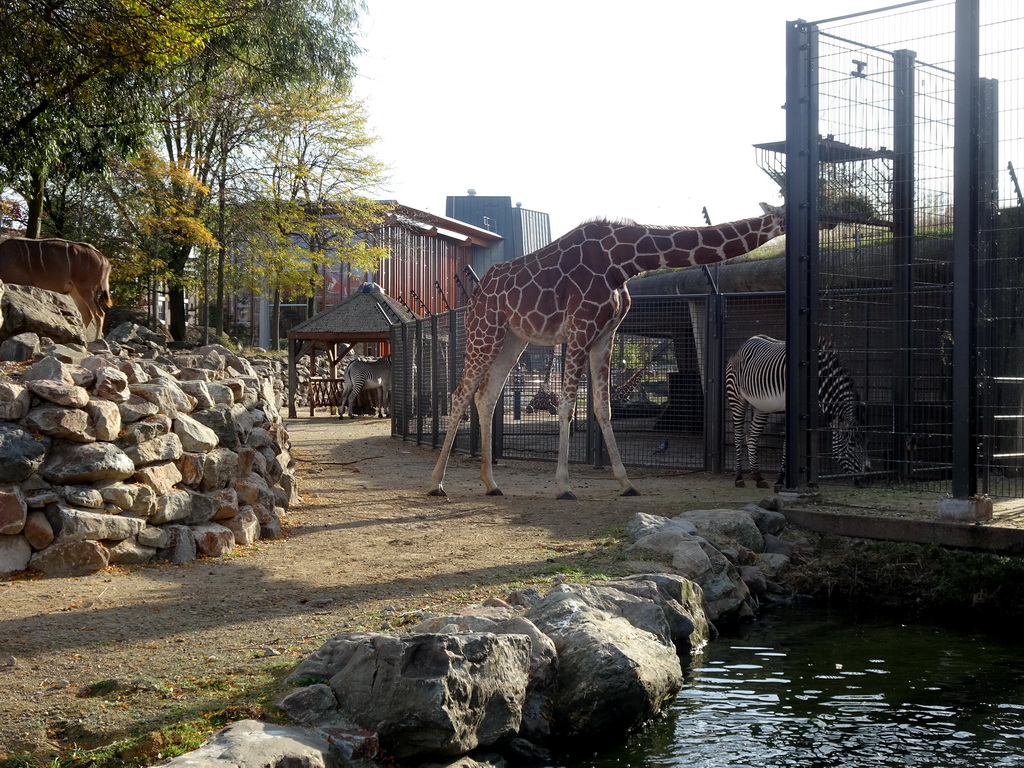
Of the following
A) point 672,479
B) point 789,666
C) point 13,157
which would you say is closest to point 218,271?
point 13,157

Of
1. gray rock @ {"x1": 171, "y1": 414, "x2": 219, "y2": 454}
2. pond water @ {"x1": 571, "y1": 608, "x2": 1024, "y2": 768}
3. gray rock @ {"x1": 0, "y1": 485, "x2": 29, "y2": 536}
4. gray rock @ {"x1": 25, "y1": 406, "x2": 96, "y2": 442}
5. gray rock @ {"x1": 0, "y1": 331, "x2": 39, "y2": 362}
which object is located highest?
gray rock @ {"x1": 0, "y1": 331, "x2": 39, "y2": 362}

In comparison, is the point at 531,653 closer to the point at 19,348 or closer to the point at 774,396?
the point at 19,348

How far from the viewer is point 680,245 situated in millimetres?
10070

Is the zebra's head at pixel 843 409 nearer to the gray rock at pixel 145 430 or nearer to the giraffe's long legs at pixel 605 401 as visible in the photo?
the giraffe's long legs at pixel 605 401

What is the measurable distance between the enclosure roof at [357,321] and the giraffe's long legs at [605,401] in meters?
14.2

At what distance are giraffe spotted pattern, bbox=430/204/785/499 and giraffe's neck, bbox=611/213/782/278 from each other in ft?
0.03

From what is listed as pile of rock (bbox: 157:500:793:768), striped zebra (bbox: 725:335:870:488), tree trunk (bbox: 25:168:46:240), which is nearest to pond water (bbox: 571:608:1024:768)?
pile of rock (bbox: 157:500:793:768)

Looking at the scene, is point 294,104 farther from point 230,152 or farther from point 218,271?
point 218,271

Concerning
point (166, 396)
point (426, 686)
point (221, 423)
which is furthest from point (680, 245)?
point (426, 686)

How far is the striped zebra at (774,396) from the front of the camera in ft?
33.1

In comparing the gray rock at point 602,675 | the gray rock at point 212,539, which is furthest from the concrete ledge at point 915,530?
the gray rock at point 212,539

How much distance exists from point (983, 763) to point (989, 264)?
16.3ft

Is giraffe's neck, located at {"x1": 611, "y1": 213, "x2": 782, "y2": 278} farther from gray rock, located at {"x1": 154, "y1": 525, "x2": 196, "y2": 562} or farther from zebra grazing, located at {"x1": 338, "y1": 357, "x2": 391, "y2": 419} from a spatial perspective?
zebra grazing, located at {"x1": 338, "y1": 357, "x2": 391, "y2": 419}

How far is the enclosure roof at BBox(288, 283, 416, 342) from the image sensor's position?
24.3 metres
